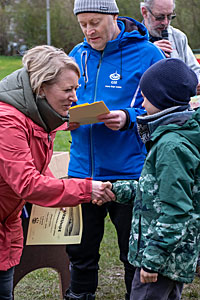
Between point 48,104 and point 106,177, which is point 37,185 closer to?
point 48,104

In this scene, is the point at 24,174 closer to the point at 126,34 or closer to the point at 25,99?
the point at 25,99

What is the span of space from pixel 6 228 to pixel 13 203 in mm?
138

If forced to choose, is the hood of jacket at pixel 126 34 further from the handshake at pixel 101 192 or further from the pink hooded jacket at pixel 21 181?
the handshake at pixel 101 192

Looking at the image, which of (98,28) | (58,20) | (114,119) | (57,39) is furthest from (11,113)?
(58,20)

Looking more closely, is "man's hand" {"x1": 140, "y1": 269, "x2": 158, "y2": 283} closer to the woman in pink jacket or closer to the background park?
the woman in pink jacket

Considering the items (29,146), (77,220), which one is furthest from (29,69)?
(77,220)

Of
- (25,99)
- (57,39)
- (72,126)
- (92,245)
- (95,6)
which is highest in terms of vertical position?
(95,6)

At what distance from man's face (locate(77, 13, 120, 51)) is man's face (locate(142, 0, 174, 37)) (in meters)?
0.90

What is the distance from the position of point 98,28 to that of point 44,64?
25.7 inches

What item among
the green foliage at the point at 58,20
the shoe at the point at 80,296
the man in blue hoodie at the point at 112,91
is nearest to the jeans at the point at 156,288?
the man in blue hoodie at the point at 112,91

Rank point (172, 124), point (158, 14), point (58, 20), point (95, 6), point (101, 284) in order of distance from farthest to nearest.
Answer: point (58, 20) < point (101, 284) < point (158, 14) < point (95, 6) < point (172, 124)

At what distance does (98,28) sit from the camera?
9.66ft

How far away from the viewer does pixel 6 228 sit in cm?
255

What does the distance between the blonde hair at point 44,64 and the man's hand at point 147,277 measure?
966mm
